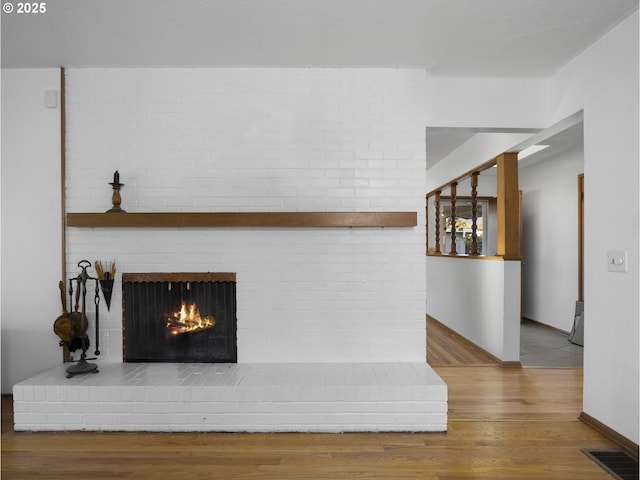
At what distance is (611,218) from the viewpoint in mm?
2473

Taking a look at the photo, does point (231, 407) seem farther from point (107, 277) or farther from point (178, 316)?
point (107, 277)

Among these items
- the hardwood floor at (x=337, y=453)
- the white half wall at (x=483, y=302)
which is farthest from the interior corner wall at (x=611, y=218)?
the white half wall at (x=483, y=302)

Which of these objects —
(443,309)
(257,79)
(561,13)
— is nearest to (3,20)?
(257,79)

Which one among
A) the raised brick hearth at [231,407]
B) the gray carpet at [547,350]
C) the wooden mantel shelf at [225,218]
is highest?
the wooden mantel shelf at [225,218]

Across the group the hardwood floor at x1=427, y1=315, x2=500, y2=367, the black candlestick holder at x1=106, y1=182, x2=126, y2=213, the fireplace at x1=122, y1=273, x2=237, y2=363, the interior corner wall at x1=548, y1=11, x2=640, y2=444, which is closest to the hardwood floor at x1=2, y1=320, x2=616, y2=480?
the interior corner wall at x1=548, y1=11, x2=640, y2=444

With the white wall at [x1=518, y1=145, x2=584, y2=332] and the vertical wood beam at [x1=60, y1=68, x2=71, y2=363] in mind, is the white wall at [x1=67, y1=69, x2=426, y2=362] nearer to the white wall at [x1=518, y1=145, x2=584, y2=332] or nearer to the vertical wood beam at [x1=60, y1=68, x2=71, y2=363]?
the vertical wood beam at [x1=60, y1=68, x2=71, y2=363]

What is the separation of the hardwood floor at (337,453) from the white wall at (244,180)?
2.26ft

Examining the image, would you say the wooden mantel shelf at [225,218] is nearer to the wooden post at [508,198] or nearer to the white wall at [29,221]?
the white wall at [29,221]

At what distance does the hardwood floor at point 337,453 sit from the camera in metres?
2.11

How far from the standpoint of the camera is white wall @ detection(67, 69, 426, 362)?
121 inches

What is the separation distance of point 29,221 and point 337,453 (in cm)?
284

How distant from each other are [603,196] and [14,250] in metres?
4.25

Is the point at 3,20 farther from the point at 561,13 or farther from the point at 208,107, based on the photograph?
the point at 561,13

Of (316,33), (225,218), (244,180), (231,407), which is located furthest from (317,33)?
(231,407)
